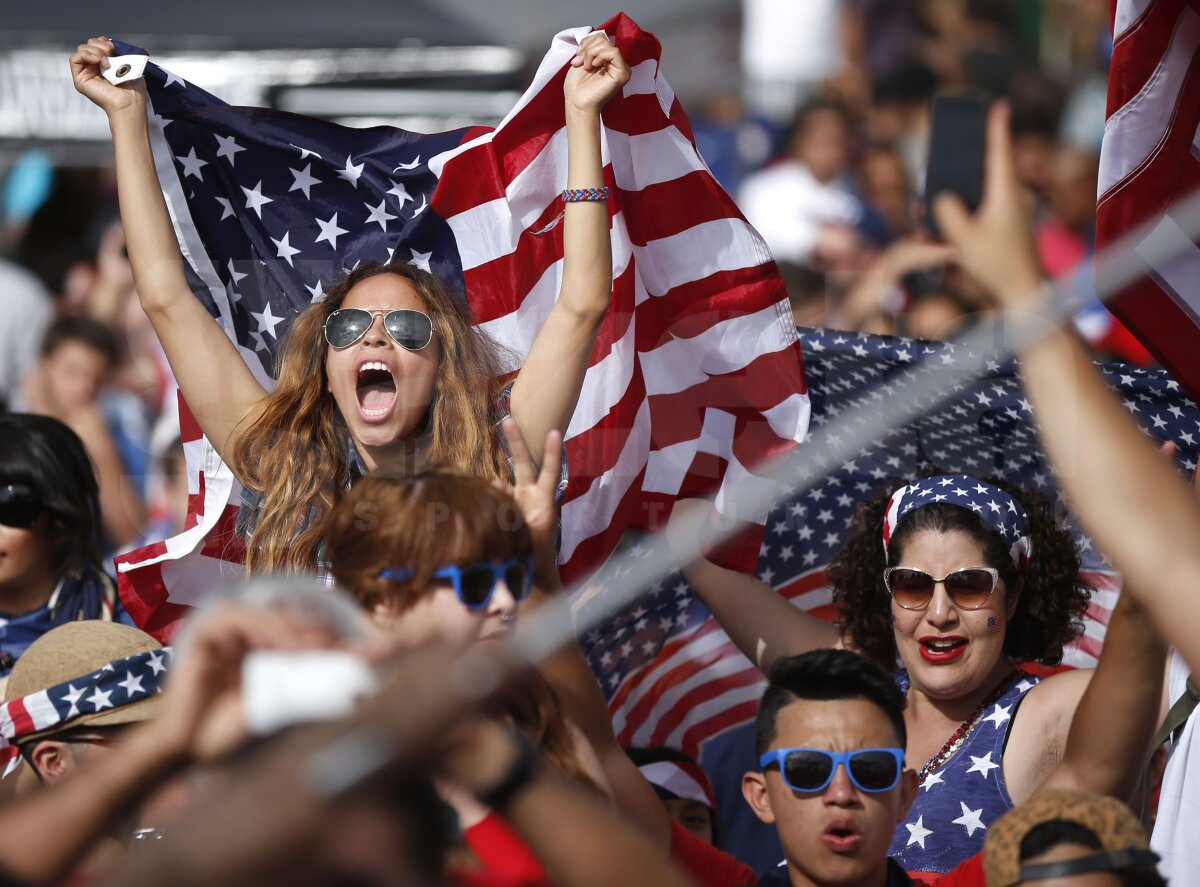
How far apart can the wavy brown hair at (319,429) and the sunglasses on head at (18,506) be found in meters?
1.00

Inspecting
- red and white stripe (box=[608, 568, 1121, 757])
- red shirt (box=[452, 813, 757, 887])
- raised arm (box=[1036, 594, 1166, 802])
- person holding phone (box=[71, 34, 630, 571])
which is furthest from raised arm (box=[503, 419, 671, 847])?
red and white stripe (box=[608, 568, 1121, 757])

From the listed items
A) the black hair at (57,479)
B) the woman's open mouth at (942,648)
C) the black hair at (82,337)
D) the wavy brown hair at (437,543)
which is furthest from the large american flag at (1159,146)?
the black hair at (82,337)

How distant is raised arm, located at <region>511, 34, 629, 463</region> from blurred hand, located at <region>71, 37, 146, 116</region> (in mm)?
1099

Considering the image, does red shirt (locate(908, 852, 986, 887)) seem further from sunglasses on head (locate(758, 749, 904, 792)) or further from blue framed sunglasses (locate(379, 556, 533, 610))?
blue framed sunglasses (locate(379, 556, 533, 610))

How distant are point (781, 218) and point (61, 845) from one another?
838cm

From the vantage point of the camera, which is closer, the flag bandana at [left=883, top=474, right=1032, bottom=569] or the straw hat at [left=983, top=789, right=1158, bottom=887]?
the straw hat at [left=983, top=789, right=1158, bottom=887]

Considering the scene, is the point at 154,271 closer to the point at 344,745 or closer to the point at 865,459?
the point at 865,459

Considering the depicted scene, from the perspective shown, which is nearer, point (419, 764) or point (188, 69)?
point (419, 764)

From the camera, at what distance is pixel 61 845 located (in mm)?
1994

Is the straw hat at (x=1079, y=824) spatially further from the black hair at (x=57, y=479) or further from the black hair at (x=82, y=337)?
the black hair at (x=82, y=337)

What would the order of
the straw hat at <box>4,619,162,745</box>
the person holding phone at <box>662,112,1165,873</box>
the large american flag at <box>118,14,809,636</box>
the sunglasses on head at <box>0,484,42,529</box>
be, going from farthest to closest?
the sunglasses on head at <box>0,484,42,529</box> < the large american flag at <box>118,14,809,636</box> < the person holding phone at <box>662,112,1165,873</box> < the straw hat at <box>4,619,162,745</box>

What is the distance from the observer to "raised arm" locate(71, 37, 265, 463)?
3.99 m

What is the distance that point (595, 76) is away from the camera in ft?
13.6

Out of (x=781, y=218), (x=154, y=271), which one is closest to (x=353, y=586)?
(x=154, y=271)
